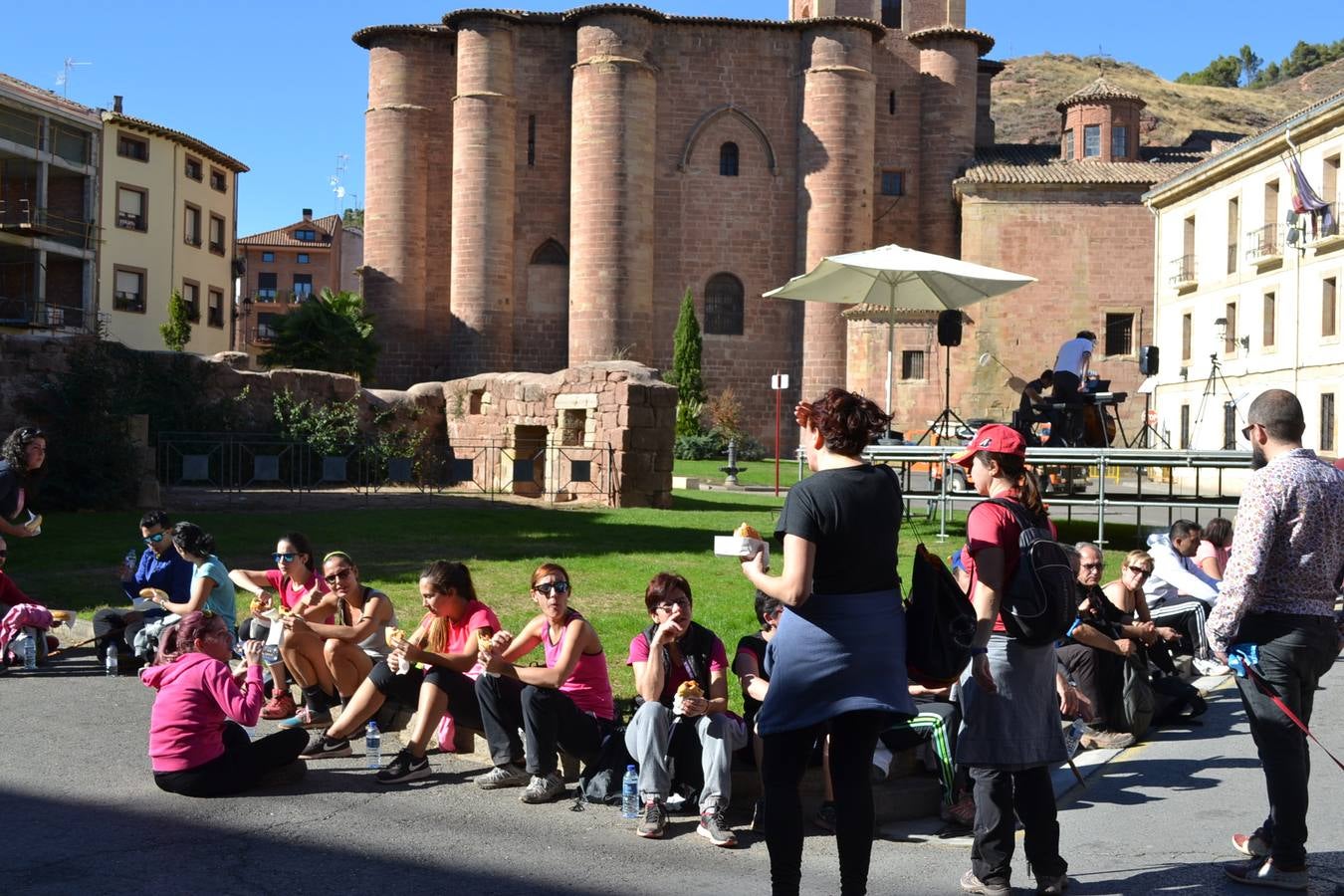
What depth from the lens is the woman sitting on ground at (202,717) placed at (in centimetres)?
592

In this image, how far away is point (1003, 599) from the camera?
4.90 m

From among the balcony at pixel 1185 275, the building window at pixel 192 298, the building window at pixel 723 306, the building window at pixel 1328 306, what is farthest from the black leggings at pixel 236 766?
the building window at pixel 192 298

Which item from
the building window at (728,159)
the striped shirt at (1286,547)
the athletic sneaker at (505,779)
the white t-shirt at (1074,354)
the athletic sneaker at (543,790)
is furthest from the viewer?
the building window at (728,159)

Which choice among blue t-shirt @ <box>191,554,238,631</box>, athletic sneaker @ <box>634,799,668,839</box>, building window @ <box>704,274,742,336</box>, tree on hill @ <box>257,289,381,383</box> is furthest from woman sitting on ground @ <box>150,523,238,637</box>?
building window @ <box>704,274,742,336</box>

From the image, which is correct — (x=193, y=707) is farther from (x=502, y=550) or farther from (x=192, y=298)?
(x=192, y=298)

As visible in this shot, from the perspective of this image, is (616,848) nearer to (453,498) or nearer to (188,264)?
(453,498)

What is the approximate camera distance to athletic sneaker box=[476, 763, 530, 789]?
6.32 meters

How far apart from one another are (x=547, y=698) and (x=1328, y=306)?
28944mm

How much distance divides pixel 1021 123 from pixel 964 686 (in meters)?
84.2

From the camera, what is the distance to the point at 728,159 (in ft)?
146

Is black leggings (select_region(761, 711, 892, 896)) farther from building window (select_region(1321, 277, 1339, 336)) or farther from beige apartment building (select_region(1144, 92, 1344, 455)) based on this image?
building window (select_region(1321, 277, 1339, 336))

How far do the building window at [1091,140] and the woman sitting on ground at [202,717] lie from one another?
46.3 metres

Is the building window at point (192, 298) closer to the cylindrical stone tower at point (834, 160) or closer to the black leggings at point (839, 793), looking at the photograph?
the cylindrical stone tower at point (834, 160)

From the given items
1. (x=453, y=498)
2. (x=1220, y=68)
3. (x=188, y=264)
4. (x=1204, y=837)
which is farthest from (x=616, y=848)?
(x=1220, y=68)
